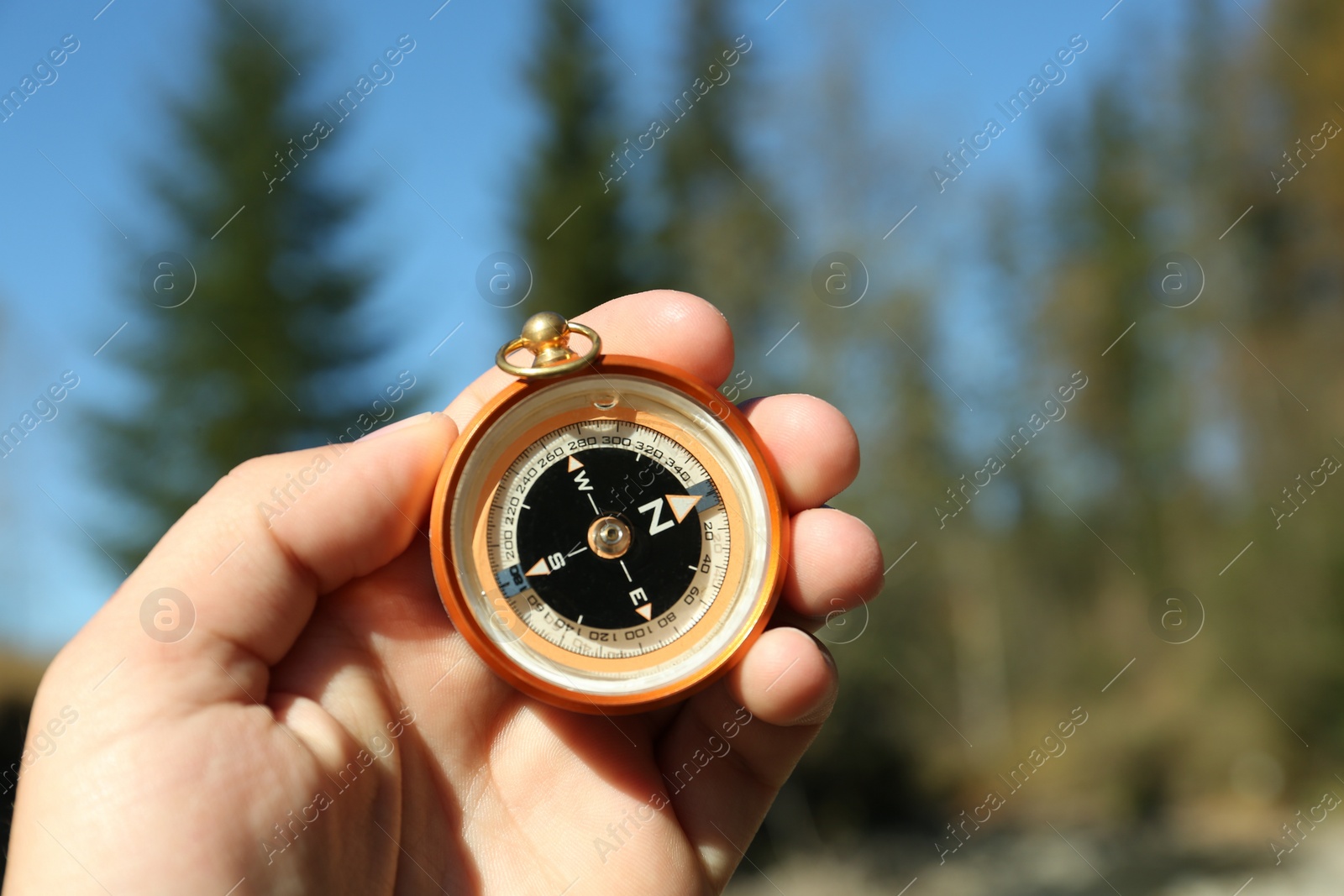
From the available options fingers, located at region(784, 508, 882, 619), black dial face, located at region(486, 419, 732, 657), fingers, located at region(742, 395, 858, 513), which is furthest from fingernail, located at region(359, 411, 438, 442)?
fingers, located at region(784, 508, 882, 619)

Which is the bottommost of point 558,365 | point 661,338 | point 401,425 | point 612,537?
point 612,537

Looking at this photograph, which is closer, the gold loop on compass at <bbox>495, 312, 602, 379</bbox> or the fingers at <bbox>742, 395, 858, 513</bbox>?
the gold loop on compass at <bbox>495, 312, 602, 379</bbox>

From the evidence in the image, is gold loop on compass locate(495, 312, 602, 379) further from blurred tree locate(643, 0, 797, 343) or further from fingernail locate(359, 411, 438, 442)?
blurred tree locate(643, 0, 797, 343)

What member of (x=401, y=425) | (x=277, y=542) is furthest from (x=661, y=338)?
(x=277, y=542)

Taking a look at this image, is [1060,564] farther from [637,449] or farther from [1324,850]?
[637,449]

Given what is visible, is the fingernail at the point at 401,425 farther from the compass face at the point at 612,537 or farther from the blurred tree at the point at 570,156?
the blurred tree at the point at 570,156

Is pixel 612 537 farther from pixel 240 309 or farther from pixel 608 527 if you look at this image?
pixel 240 309

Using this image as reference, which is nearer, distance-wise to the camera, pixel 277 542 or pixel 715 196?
pixel 277 542
